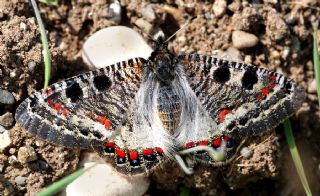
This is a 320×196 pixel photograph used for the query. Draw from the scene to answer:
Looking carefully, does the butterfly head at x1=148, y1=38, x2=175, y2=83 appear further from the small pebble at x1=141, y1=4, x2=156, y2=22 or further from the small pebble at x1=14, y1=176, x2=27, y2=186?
the small pebble at x1=14, y1=176, x2=27, y2=186

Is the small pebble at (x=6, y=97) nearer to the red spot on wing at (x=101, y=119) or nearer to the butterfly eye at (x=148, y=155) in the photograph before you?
the red spot on wing at (x=101, y=119)

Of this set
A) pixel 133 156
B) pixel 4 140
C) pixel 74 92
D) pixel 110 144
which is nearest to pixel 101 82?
Result: pixel 74 92

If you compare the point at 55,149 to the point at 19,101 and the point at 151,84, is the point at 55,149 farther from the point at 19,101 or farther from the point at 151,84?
the point at 151,84

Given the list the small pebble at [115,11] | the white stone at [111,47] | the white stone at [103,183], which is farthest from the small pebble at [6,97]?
the small pebble at [115,11]

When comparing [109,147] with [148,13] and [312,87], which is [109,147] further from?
[312,87]

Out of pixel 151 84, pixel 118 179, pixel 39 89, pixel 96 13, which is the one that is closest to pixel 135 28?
pixel 96 13

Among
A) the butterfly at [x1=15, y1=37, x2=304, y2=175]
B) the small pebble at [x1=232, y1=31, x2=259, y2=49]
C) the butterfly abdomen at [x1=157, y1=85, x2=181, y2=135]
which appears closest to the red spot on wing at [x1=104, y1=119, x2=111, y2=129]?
the butterfly at [x1=15, y1=37, x2=304, y2=175]
